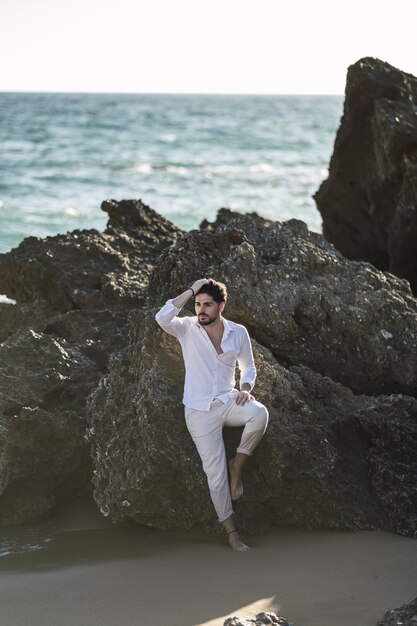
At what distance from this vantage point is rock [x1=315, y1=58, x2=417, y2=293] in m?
9.43

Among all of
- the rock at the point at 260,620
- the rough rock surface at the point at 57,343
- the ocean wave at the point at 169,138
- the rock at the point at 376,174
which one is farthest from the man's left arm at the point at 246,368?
the ocean wave at the point at 169,138

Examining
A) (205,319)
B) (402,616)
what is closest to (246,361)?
(205,319)

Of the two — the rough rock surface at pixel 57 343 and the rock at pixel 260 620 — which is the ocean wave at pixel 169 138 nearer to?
the rough rock surface at pixel 57 343

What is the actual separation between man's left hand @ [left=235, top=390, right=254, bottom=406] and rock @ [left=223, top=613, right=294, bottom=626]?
4.38ft

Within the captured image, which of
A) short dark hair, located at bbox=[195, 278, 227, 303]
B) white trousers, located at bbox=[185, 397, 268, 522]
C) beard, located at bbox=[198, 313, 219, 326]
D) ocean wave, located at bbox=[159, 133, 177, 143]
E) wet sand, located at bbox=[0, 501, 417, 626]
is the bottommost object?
wet sand, located at bbox=[0, 501, 417, 626]

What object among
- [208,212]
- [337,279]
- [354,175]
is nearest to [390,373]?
[337,279]

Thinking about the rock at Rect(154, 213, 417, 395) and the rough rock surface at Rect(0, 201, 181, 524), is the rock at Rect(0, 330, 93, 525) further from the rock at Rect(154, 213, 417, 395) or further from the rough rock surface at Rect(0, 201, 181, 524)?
the rock at Rect(154, 213, 417, 395)

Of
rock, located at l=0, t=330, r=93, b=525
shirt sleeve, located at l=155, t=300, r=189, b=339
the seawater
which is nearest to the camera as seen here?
shirt sleeve, located at l=155, t=300, r=189, b=339

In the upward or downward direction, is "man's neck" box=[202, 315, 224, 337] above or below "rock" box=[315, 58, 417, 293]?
below

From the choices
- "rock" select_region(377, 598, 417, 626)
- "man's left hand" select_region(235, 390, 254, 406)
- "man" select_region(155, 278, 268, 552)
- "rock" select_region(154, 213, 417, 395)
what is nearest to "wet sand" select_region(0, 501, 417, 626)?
"rock" select_region(377, 598, 417, 626)

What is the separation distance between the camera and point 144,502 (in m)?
5.74

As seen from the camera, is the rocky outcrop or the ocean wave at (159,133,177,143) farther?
the ocean wave at (159,133,177,143)

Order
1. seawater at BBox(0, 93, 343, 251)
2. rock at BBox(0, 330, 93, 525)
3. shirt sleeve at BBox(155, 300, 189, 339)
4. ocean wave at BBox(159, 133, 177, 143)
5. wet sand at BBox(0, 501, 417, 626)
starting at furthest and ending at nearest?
ocean wave at BBox(159, 133, 177, 143) < seawater at BBox(0, 93, 343, 251) < rock at BBox(0, 330, 93, 525) < shirt sleeve at BBox(155, 300, 189, 339) < wet sand at BBox(0, 501, 417, 626)

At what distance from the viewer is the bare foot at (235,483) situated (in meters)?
5.74
